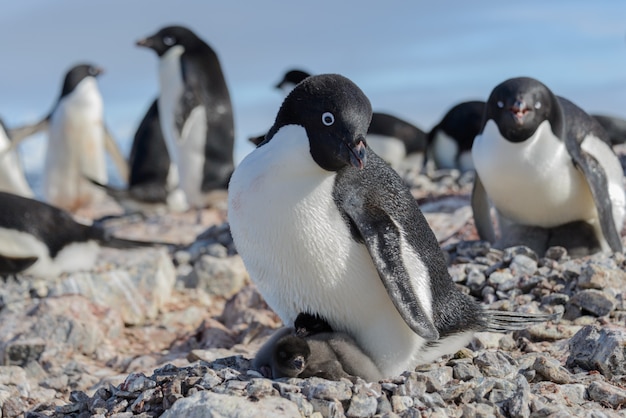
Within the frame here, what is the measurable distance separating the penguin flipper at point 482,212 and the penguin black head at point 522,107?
0.68 metres

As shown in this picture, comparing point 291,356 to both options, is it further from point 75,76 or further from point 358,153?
point 75,76

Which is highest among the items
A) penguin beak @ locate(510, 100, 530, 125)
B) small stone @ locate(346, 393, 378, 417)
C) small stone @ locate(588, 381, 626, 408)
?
penguin beak @ locate(510, 100, 530, 125)

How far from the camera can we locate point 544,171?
6234mm

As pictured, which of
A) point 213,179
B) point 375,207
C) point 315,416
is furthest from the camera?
point 213,179

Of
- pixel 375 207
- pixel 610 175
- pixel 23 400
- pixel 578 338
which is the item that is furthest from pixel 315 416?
pixel 610 175

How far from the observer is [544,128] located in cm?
623

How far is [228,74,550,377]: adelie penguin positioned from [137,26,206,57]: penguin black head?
786 cm

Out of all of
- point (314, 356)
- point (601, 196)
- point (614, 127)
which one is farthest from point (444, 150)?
point (314, 356)

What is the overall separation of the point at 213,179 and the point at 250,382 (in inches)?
325

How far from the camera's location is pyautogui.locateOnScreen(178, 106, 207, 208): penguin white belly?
11.4m

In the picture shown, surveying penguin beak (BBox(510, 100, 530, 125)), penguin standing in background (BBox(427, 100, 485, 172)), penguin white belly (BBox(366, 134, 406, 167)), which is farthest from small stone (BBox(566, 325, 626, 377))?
penguin white belly (BBox(366, 134, 406, 167))

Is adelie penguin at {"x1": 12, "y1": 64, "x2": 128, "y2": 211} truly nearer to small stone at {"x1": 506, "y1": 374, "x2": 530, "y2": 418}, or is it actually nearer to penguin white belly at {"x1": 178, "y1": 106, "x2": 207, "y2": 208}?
penguin white belly at {"x1": 178, "y1": 106, "x2": 207, "y2": 208}

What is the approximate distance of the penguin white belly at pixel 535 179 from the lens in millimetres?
6223

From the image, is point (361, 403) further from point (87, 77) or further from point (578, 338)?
point (87, 77)
